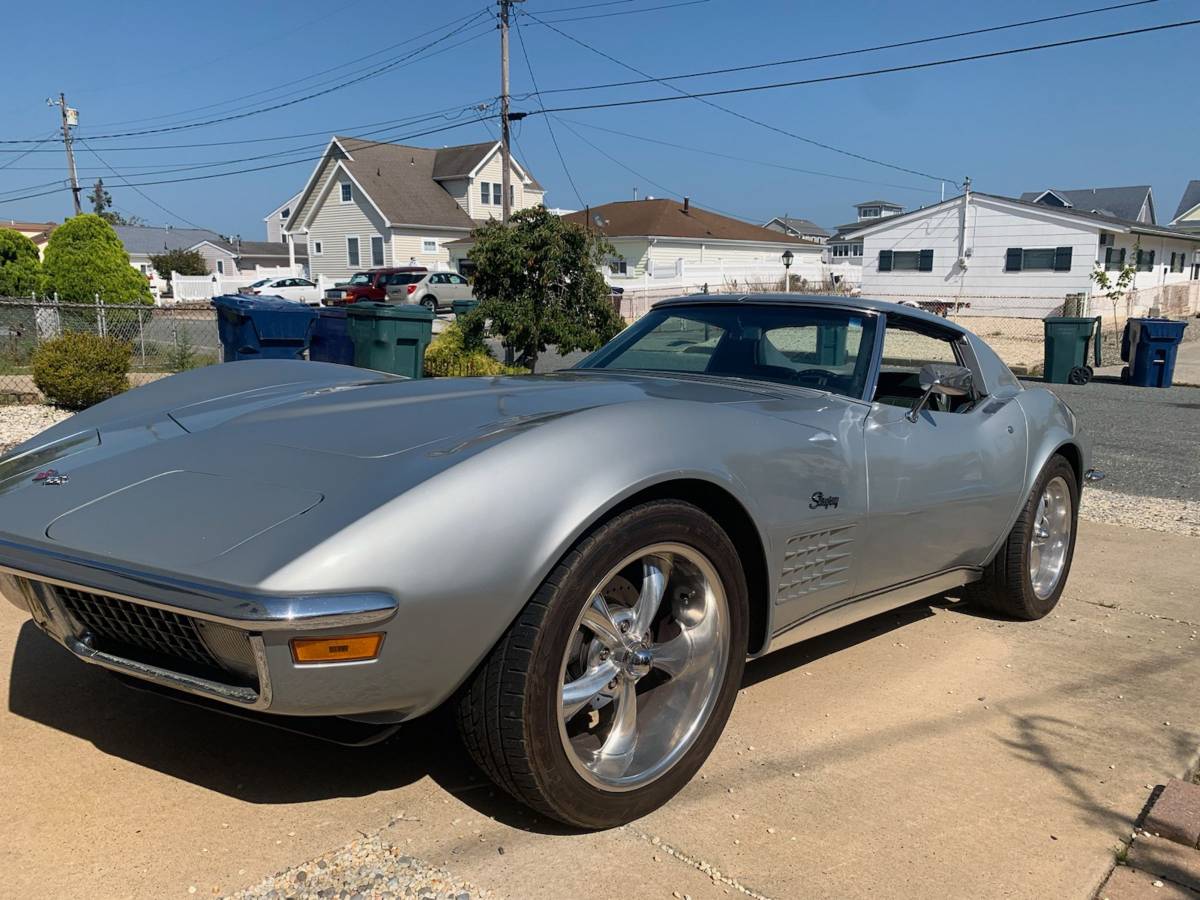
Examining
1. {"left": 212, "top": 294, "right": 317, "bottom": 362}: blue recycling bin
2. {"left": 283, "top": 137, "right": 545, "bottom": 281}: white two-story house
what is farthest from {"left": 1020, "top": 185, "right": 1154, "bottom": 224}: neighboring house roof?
{"left": 212, "top": 294, "right": 317, "bottom": 362}: blue recycling bin

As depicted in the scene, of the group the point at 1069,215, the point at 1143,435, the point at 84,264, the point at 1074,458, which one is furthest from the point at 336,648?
the point at 1069,215

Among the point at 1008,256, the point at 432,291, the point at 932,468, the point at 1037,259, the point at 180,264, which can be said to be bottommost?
the point at 932,468

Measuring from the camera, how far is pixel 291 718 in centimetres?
235

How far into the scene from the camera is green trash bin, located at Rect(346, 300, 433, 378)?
33.3 feet

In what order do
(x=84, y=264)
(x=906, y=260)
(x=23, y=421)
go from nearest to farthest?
(x=23, y=421) < (x=84, y=264) < (x=906, y=260)

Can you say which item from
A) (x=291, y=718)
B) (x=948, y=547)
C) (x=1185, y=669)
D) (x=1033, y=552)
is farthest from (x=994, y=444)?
(x=291, y=718)

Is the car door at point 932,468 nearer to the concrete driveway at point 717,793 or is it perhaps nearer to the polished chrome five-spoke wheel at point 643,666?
the concrete driveway at point 717,793

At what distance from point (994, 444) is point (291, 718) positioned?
2.85 meters

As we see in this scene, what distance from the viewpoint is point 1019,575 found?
13.7ft

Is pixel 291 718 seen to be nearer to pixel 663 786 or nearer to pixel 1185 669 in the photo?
pixel 663 786

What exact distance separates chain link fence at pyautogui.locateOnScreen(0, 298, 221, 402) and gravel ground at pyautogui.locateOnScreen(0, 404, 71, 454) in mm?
822

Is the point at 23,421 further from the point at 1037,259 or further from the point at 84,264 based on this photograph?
the point at 1037,259

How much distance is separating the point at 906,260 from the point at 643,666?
122 ft

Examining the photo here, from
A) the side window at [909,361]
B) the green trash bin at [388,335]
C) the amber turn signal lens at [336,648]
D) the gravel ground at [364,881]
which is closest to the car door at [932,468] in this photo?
the side window at [909,361]
